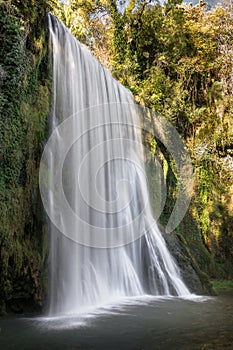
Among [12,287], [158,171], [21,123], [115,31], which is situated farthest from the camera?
[115,31]

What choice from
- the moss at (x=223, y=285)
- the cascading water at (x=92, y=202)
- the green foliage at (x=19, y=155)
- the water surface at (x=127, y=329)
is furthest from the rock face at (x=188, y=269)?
the green foliage at (x=19, y=155)

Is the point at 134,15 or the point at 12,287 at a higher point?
the point at 134,15

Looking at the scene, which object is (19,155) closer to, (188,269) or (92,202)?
(92,202)

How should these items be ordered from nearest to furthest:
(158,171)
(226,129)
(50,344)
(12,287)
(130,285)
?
(50,344) < (12,287) < (130,285) < (158,171) < (226,129)

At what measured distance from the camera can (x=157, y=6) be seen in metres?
20.0

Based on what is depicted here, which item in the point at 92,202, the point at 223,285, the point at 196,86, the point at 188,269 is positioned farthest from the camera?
the point at 196,86

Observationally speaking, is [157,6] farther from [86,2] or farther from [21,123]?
[21,123]

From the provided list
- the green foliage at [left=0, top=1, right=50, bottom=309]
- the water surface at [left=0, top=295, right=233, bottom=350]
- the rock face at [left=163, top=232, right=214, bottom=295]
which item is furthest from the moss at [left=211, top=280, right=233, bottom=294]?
the green foliage at [left=0, top=1, right=50, bottom=309]

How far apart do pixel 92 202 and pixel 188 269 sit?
3.55m

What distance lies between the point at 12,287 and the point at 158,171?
8.98 meters

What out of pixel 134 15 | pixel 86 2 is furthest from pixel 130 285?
pixel 86 2

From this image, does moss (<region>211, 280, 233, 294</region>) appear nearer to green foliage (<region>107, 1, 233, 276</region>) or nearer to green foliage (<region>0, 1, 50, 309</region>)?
green foliage (<region>107, 1, 233, 276</region>)

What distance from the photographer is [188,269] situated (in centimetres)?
1079

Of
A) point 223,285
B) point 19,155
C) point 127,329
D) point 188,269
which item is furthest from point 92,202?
point 223,285
